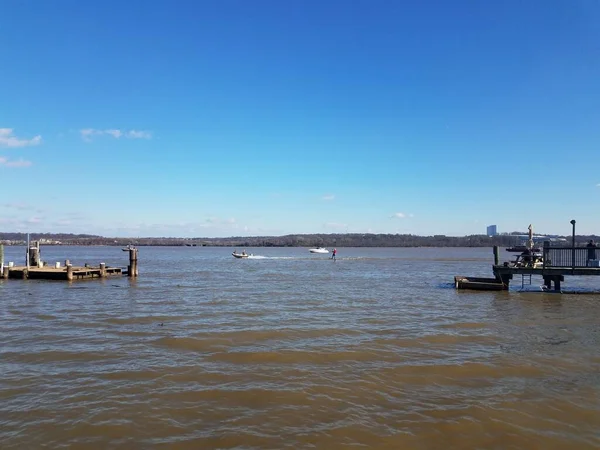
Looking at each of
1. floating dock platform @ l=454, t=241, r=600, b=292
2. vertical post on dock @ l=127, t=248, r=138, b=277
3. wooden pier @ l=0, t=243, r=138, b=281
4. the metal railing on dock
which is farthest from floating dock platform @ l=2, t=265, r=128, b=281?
the metal railing on dock

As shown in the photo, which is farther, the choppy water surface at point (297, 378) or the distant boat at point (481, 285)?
the distant boat at point (481, 285)

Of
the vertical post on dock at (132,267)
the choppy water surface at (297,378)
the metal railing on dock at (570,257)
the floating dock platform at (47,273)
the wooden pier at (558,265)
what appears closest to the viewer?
the choppy water surface at (297,378)

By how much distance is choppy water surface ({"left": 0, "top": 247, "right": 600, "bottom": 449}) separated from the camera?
781cm

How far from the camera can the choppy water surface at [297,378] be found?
781cm

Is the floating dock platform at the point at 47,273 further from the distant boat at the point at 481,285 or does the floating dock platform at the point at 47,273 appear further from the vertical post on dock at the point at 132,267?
the distant boat at the point at 481,285

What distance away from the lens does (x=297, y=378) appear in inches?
429

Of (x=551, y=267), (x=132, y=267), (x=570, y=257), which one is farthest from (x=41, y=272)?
(x=570, y=257)

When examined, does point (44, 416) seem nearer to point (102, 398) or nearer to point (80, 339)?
point (102, 398)

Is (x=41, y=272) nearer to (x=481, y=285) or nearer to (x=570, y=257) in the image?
(x=481, y=285)

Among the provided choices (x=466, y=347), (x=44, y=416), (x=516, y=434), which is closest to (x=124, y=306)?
(x=44, y=416)

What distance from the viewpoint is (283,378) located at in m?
10.9

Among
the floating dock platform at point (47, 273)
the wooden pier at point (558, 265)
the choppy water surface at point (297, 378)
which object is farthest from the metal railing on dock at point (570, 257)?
the floating dock platform at point (47, 273)

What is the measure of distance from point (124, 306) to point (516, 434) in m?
19.8

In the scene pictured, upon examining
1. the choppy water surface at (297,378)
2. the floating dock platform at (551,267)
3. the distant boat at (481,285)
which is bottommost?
the choppy water surface at (297,378)
